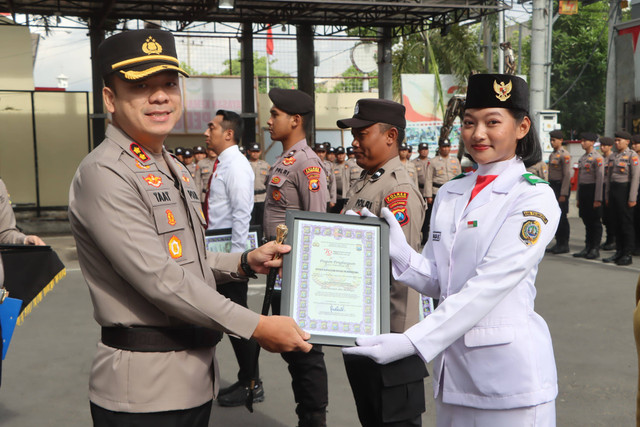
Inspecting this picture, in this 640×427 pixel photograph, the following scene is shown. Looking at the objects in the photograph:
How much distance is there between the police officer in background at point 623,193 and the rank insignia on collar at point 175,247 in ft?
31.6

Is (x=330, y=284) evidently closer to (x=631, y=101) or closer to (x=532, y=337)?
(x=532, y=337)

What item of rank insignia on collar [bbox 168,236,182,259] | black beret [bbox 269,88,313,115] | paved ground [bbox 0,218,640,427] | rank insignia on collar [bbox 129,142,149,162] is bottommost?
paved ground [bbox 0,218,640,427]

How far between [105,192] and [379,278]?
1.01m

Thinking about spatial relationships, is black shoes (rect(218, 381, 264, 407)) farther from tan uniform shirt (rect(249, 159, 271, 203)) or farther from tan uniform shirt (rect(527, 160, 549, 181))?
tan uniform shirt (rect(527, 160, 549, 181))

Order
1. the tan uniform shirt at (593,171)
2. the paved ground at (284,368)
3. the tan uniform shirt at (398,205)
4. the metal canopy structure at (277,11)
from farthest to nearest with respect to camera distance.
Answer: the metal canopy structure at (277,11), the tan uniform shirt at (593,171), the paved ground at (284,368), the tan uniform shirt at (398,205)

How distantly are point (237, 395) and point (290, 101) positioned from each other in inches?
82.2

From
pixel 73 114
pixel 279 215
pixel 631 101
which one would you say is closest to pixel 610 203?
pixel 631 101

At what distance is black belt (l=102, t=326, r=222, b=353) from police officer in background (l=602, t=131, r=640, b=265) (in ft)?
31.6

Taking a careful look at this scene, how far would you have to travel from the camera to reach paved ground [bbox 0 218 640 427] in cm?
421

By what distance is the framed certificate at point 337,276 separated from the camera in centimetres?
222

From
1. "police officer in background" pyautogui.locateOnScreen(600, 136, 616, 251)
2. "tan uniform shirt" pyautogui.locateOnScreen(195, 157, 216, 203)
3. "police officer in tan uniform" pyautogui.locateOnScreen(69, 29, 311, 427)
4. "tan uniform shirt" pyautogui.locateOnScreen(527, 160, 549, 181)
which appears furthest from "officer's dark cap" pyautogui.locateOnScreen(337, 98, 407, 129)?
"tan uniform shirt" pyautogui.locateOnScreen(195, 157, 216, 203)

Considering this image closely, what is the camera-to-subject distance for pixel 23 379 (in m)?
4.92

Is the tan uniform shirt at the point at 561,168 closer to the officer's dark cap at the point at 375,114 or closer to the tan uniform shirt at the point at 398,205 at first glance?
the officer's dark cap at the point at 375,114

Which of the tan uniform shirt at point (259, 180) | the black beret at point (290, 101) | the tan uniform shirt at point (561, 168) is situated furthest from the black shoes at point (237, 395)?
the tan uniform shirt at point (561, 168)
